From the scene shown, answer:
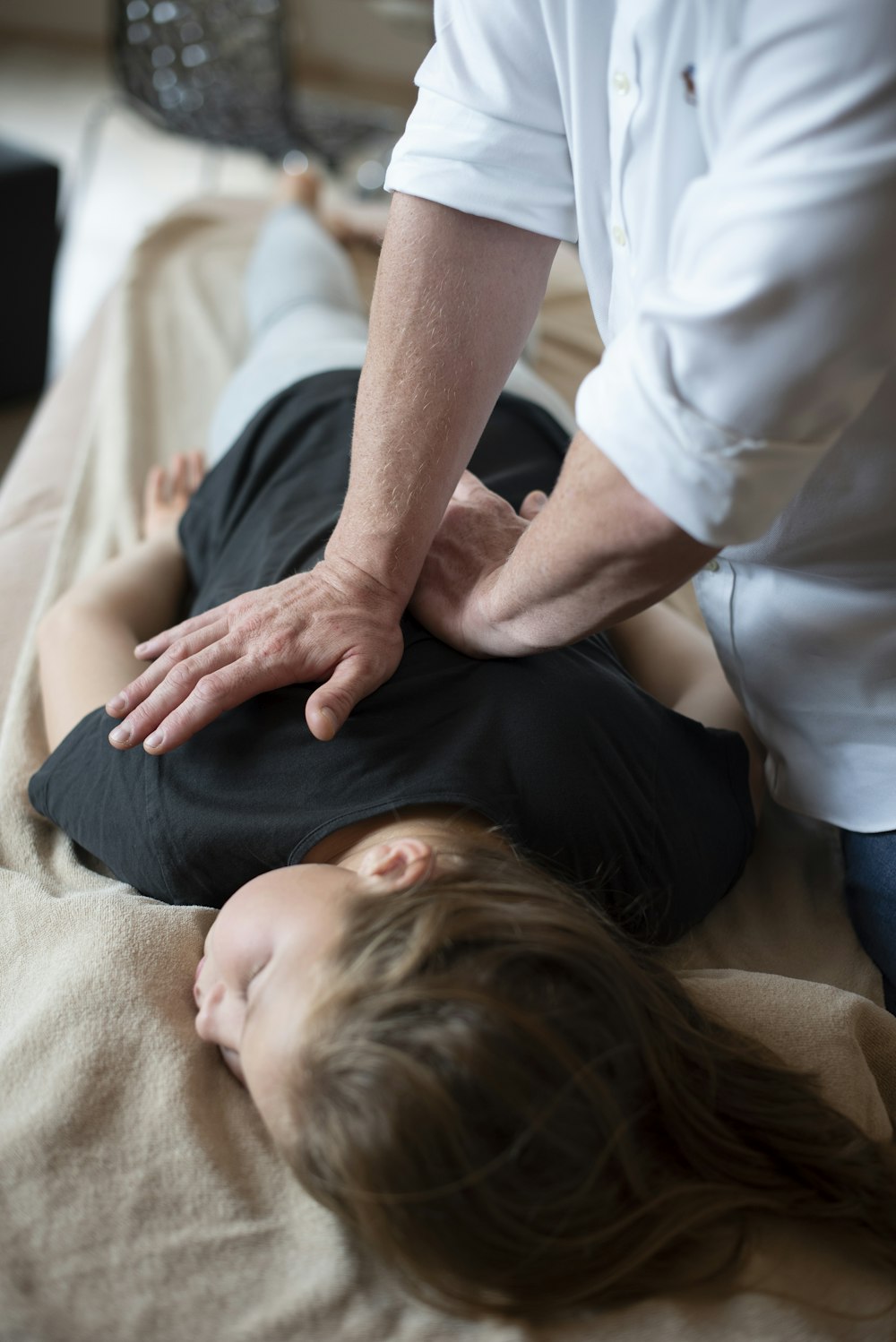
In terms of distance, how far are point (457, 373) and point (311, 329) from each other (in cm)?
77

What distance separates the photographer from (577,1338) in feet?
2.59

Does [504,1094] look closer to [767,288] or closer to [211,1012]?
[211,1012]

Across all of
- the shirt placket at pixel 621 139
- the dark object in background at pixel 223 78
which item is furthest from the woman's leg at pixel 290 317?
the dark object in background at pixel 223 78

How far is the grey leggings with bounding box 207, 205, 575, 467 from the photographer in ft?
5.51

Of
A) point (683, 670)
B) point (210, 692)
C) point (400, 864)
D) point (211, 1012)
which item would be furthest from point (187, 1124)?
point (683, 670)

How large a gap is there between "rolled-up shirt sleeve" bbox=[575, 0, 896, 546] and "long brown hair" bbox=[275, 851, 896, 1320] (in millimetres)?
356

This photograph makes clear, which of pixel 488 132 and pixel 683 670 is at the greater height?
pixel 488 132

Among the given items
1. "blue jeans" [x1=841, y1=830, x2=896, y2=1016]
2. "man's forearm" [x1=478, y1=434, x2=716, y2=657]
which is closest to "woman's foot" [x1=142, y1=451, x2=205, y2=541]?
"man's forearm" [x1=478, y1=434, x2=716, y2=657]

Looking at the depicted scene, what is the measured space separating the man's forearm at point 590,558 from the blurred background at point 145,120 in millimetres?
1757

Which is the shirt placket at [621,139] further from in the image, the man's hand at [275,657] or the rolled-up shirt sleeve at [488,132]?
the man's hand at [275,657]

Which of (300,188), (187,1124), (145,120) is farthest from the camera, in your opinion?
(145,120)

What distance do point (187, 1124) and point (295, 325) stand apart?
1.35 m

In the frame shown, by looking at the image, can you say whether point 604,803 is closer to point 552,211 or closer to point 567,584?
point 567,584

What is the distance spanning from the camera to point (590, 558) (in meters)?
0.89
